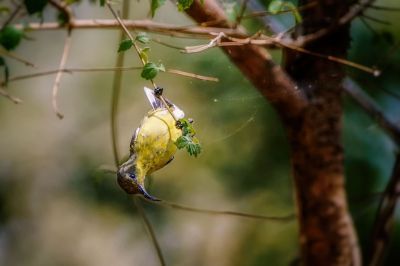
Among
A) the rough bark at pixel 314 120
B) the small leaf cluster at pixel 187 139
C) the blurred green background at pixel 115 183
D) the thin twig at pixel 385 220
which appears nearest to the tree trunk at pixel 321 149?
the rough bark at pixel 314 120

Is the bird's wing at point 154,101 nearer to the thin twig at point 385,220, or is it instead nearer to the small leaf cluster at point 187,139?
the small leaf cluster at point 187,139

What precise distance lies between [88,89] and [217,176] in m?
0.55

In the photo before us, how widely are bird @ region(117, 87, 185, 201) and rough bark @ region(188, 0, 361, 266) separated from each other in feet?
0.86

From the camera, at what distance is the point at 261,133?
1.50 m

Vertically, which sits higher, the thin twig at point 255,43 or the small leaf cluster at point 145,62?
the small leaf cluster at point 145,62

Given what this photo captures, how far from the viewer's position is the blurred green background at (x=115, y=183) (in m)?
1.53

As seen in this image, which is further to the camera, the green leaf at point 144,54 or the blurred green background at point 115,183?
the blurred green background at point 115,183

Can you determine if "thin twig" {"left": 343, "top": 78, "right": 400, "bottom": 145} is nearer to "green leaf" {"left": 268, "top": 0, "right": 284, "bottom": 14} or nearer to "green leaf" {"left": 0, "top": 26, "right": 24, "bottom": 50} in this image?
"green leaf" {"left": 268, "top": 0, "right": 284, "bottom": 14}

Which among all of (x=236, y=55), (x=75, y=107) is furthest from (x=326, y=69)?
(x=75, y=107)

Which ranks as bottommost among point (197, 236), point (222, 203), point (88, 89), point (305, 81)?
point (197, 236)

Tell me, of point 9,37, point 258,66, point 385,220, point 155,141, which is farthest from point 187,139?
point 385,220

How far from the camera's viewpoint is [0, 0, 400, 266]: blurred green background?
1.53 meters

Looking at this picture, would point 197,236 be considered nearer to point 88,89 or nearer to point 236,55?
point 88,89

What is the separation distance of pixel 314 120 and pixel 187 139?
1.52 feet
